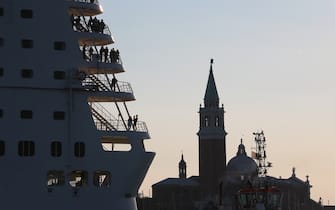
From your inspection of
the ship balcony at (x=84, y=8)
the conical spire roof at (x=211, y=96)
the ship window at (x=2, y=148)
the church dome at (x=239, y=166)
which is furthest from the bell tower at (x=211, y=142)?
the ship window at (x=2, y=148)

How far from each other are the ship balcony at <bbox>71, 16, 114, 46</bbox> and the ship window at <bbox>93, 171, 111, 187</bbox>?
5.94 metres

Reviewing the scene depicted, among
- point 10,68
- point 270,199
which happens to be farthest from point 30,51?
point 270,199

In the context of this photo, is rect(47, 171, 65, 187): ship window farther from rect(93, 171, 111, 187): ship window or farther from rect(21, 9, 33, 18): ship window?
rect(21, 9, 33, 18): ship window

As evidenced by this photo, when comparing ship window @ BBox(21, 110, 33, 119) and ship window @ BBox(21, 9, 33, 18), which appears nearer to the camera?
ship window @ BBox(21, 110, 33, 119)

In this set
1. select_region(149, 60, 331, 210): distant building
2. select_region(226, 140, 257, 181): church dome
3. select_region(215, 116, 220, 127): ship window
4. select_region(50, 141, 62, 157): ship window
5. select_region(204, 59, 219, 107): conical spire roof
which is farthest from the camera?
select_region(215, 116, 220, 127): ship window

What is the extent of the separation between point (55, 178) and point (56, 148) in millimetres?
1277

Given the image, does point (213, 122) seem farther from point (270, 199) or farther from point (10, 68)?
point (10, 68)

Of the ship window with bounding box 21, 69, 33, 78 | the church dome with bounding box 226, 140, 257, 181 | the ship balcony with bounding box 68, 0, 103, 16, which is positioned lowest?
the ship window with bounding box 21, 69, 33, 78

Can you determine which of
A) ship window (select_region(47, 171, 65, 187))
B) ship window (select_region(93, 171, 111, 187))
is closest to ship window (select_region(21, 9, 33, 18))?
ship window (select_region(47, 171, 65, 187))

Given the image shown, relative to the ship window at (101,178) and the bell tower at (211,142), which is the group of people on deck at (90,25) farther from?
the bell tower at (211,142)

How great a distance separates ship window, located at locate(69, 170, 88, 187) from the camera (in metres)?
50.1

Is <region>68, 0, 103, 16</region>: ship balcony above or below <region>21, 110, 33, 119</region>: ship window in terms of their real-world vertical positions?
above

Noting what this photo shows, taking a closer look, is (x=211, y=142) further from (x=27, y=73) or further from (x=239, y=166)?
(x=27, y=73)

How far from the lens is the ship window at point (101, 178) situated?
166ft
